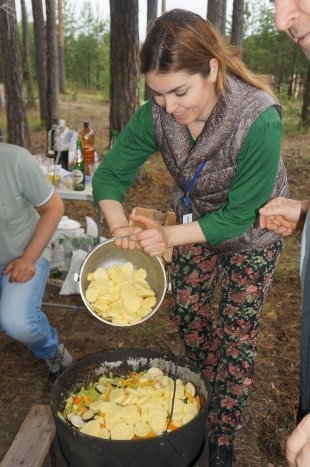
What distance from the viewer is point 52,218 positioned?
2631 mm

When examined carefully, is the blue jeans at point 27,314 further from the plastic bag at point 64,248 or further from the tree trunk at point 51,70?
the tree trunk at point 51,70

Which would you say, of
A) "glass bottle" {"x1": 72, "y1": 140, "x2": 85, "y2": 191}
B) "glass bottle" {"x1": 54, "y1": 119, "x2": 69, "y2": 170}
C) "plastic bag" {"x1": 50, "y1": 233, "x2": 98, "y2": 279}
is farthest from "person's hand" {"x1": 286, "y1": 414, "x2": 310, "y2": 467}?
"glass bottle" {"x1": 54, "y1": 119, "x2": 69, "y2": 170}

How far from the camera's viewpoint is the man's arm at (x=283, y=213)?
5.47ft

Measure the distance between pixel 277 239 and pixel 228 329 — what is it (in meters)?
0.45

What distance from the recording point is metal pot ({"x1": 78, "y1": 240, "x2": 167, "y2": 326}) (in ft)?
5.75

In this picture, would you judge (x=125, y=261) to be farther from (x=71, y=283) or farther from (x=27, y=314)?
(x=71, y=283)

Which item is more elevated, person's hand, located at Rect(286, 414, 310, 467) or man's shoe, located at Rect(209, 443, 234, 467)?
person's hand, located at Rect(286, 414, 310, 467)

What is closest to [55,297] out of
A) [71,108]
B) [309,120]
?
[309,120]

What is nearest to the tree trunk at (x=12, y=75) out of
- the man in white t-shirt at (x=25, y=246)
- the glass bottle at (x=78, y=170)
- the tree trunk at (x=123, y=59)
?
the tree trunk at (x=123, y=59)

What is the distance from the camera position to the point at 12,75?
601 centimetres

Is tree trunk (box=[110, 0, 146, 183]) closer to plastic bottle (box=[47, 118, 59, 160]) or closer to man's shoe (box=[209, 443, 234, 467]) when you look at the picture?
plastic bottle (box=[47, 118, 59, 160])

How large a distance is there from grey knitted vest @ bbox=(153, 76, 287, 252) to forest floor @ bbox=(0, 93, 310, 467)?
0.71 m

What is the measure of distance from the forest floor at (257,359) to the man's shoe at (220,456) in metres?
0.18

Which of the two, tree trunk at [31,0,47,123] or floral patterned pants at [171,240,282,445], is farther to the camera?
tree trunk at [31,0,47,123]
